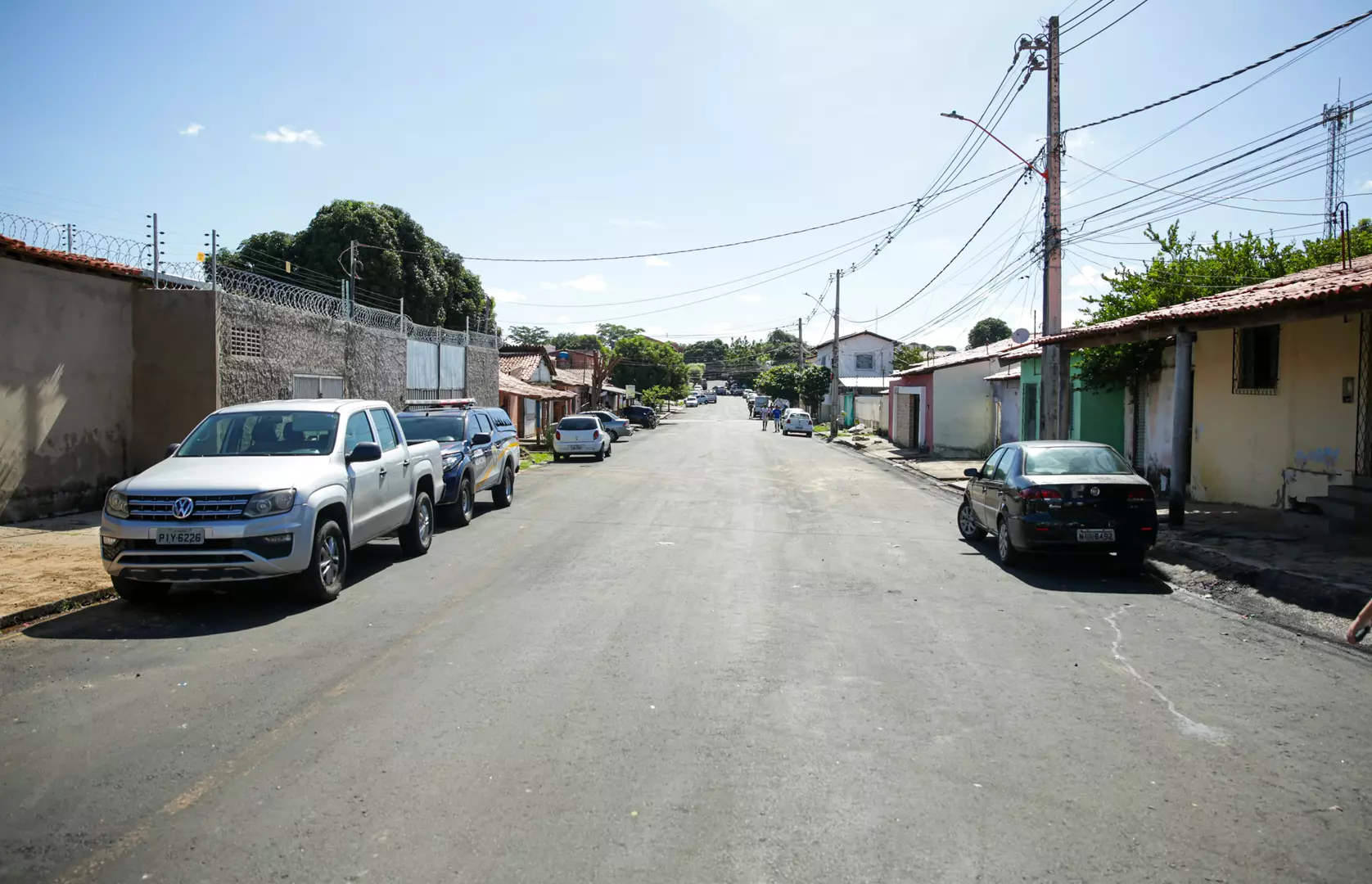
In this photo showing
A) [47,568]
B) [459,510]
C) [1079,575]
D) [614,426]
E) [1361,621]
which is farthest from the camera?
[614,426]

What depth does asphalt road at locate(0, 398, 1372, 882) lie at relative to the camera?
382cm

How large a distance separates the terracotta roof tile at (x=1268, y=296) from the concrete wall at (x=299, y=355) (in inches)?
579

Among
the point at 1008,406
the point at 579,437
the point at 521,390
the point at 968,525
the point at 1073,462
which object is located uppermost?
the point at 521,390

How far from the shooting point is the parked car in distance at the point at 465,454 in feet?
46.8

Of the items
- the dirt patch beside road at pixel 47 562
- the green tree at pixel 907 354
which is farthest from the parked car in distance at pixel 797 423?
the dirt patch beside road at pixel 47 562

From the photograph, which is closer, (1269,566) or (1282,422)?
(1269,566)

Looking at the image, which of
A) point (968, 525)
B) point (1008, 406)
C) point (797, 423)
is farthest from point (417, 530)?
point (797, 423)

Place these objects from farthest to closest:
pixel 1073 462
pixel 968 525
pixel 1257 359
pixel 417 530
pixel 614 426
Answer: pixel 614 426 < pixel 1257 359 < pixel 968 525 < pixel 417 530 < pixel 1073 462

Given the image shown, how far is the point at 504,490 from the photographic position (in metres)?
17.2

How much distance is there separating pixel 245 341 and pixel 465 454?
5370 mm

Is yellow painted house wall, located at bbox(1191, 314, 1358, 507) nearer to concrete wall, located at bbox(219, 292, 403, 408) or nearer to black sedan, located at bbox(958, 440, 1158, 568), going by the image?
black sedan, located at bbox(958, 440, 1158, 568)

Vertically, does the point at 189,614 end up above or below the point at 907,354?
below

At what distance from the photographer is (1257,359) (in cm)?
1586

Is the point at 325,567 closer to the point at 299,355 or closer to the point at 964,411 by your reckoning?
the point at 299,355
